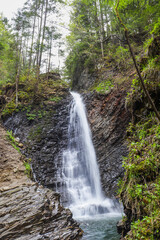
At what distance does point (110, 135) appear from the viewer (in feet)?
29.3

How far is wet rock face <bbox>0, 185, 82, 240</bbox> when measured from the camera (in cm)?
370

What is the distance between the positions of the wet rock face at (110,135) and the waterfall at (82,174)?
47cm

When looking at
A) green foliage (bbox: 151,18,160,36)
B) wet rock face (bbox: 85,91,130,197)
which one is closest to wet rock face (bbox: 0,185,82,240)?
wet rock face (bbox: 85,91,130,197)

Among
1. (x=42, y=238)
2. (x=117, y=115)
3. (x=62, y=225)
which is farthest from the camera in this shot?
(x=117, y=115)

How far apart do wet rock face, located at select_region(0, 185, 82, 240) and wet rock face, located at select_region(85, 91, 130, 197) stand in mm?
3505

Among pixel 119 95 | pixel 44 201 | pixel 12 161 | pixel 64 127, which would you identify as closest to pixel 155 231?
pixel 44 201

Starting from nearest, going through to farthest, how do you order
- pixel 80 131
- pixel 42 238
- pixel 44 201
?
pixel 42 238 < pixel 44 201 < pixel 80 131

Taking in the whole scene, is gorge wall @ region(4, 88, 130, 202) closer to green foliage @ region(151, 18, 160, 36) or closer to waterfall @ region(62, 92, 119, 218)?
waterfall @ region(62, 92, 119, 218)

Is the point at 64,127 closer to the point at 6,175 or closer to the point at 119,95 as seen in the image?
the point at 119,95

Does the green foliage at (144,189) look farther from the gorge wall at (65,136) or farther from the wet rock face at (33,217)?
the gorge wall at (65,136)

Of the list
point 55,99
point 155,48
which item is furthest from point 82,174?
point 55,99

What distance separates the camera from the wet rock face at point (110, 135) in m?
7.84

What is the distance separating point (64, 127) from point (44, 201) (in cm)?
783

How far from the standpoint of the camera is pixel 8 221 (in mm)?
3926
